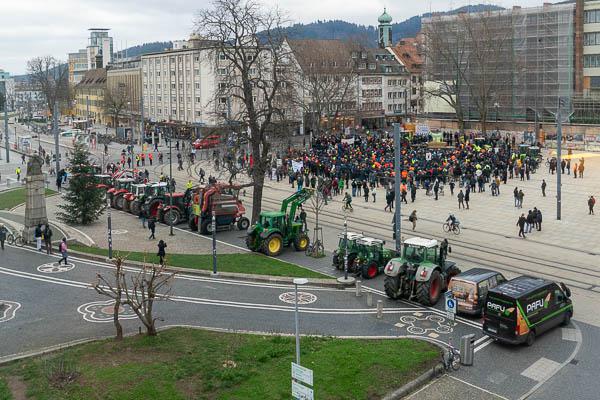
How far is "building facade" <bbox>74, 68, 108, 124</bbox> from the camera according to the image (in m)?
130

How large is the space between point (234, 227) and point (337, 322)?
1764 cm

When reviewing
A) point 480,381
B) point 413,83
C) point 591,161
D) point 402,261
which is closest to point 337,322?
point 402,261

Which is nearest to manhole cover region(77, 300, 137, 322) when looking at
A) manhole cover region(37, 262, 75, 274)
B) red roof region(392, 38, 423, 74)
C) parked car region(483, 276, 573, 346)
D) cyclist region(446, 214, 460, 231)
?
manhole cover region(37, 262, 75, 274)

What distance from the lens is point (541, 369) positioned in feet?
56.7

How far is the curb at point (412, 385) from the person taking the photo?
15.2 metres

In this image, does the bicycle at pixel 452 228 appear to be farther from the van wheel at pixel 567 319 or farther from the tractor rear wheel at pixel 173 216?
the tractor rear wheel at pixel 173 216

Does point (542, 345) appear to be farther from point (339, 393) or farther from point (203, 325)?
point (203, 325)

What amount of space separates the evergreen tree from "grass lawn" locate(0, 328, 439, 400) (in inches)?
814

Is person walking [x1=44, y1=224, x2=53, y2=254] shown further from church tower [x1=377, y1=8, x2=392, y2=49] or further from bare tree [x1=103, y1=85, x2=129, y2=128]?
church tower [x1=377, y1=8, x2=392, y2=49]

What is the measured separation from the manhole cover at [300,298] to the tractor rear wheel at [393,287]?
2.61 meters

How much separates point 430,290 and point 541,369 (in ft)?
18.7

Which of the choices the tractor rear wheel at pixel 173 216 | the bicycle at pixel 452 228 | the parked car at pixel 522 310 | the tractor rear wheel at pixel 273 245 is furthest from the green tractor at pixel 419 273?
the tractor rear wheel at pixel 173 216

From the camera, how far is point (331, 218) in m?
40.3

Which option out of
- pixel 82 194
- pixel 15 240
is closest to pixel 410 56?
pixel 82 194
